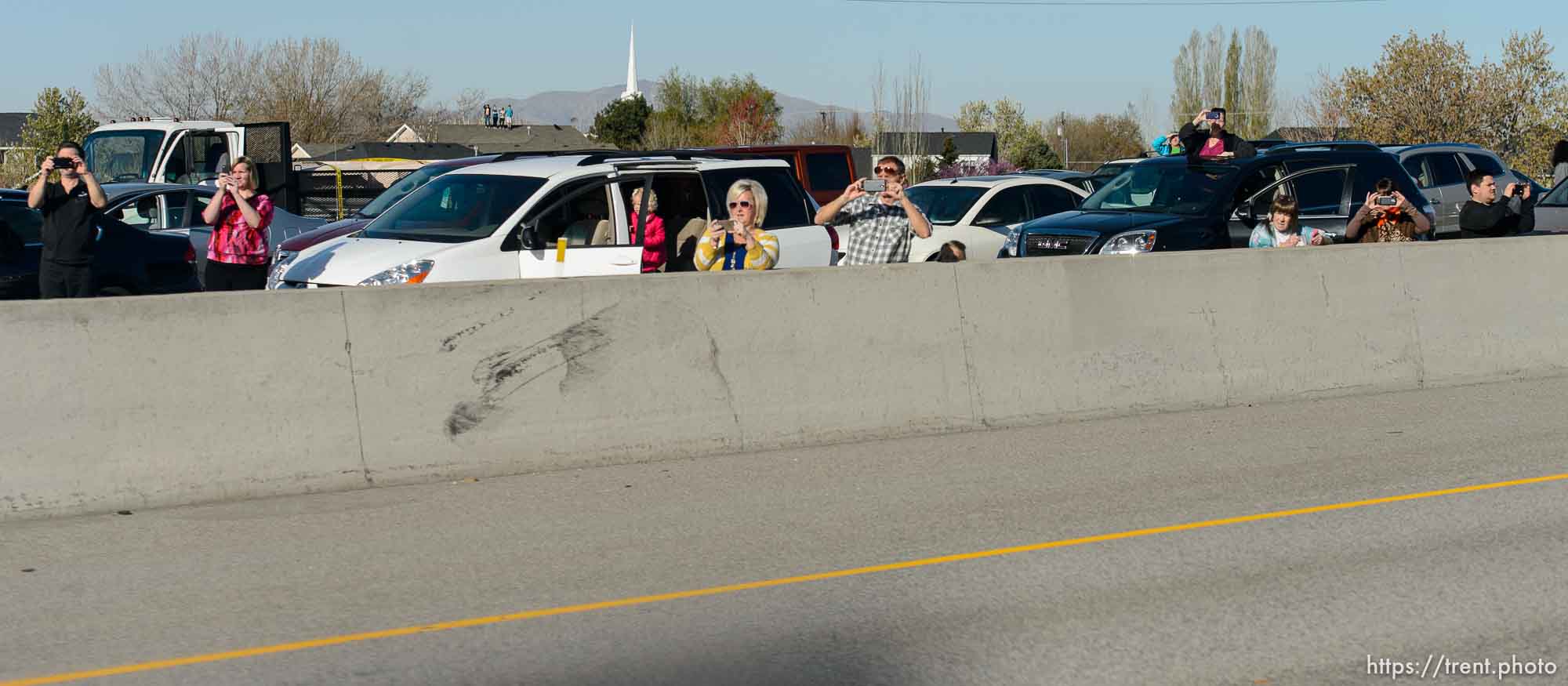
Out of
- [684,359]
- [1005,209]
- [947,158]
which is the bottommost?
[684,359]

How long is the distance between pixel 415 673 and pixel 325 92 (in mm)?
73887

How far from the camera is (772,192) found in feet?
44.7

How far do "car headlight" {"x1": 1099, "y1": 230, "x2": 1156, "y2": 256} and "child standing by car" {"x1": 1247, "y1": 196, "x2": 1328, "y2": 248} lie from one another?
239 centimetres

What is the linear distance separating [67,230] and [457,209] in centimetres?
289

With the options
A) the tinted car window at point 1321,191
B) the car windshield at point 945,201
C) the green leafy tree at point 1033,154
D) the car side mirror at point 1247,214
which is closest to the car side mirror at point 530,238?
the car side mirror at point 1247,214

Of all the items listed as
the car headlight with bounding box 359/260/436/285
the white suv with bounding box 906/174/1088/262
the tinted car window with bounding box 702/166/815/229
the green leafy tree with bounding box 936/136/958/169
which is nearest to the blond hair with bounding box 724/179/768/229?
the tinted car window with bounding box 702/166/815/229

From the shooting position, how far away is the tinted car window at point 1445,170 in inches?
Answer: 818

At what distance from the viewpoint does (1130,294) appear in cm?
1099

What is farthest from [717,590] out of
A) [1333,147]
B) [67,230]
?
[1333,147]

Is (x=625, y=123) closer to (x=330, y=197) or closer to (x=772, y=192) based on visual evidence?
(x=330, y=197)

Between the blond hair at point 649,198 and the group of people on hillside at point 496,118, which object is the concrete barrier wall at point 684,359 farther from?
the group of people on hillside at point 496,118

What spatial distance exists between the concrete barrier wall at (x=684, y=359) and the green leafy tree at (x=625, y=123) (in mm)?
86692

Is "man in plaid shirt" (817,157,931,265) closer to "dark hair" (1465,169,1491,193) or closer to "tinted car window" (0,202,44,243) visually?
"dark hair" (1465,169,1491,193)

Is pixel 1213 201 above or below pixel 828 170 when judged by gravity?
below
